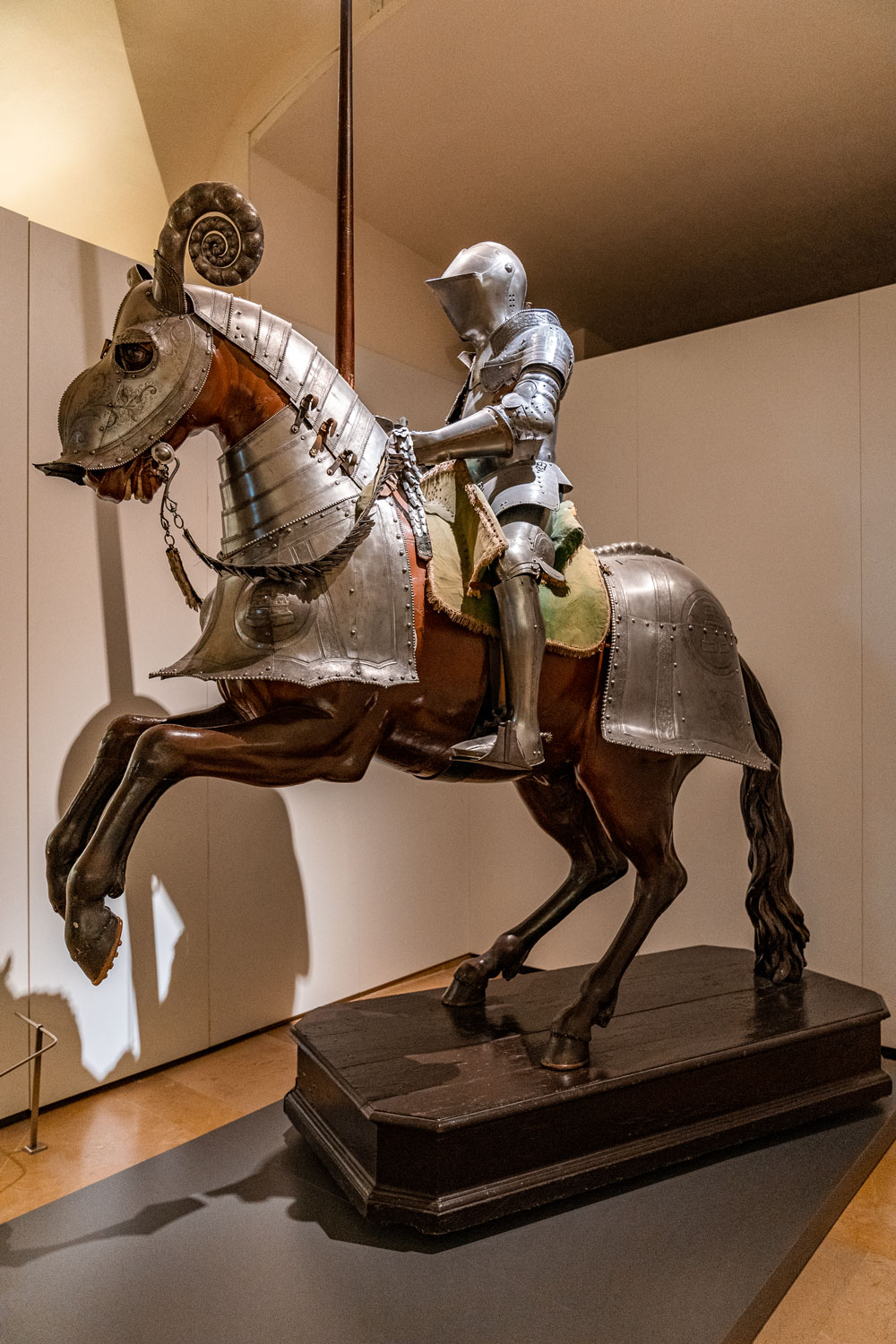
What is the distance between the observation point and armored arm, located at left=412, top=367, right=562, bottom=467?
215cm

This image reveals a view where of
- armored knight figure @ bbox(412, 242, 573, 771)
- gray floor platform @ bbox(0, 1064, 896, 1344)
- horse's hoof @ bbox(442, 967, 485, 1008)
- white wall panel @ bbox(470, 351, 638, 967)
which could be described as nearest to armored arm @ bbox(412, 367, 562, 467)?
armored knight figure @ bbox(412, 242, 573, 771)

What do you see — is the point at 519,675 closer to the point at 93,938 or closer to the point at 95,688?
the point at 93,938

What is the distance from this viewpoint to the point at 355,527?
2027mm

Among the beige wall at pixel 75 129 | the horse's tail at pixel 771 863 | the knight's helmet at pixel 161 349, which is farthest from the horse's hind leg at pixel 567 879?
the beige wall at pixel 75 129

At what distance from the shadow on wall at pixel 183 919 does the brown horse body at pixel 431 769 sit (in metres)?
0.91

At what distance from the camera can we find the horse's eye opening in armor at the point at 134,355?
1877mm

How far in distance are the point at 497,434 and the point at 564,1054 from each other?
1546 mm

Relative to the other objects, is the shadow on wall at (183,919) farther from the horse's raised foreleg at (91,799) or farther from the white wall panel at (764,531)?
the white wall panel at (764,531)

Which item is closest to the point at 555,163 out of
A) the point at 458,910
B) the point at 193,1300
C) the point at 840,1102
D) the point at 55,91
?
the point at 55,91

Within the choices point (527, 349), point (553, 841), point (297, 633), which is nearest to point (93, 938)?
point (297, 633)

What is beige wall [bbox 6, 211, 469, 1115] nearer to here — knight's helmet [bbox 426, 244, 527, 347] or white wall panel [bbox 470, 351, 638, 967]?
white wall panel [bbox 470, 351, 638, 967]

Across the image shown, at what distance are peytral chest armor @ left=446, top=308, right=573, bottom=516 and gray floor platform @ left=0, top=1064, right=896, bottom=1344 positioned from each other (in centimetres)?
170

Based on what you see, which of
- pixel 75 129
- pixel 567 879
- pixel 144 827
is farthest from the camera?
pixel 75 129

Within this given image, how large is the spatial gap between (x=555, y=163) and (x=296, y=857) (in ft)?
10.3
